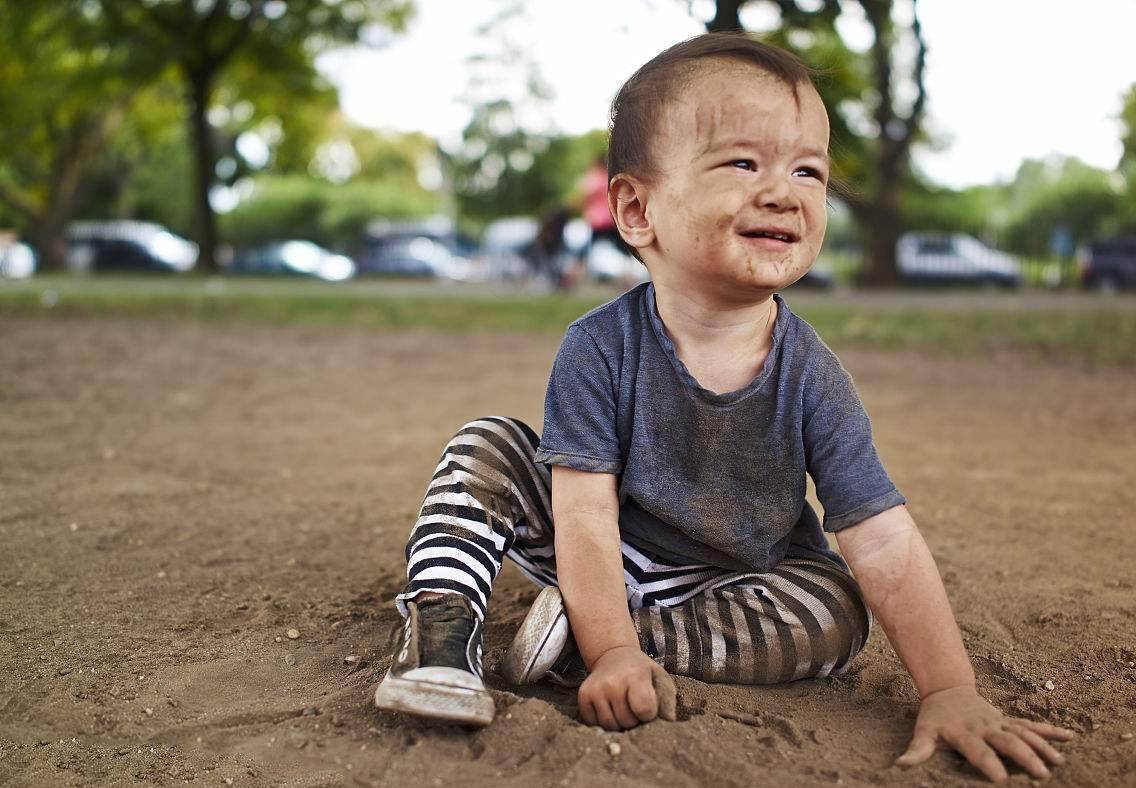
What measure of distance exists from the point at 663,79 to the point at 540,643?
1.01 metres

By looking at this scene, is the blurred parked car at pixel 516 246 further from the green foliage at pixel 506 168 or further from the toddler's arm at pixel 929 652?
the toddler's arm at pixel 929 652

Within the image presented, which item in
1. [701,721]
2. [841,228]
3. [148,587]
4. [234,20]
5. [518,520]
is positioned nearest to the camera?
[701,721]

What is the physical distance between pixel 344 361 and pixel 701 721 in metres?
5.82

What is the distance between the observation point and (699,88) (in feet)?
6.28

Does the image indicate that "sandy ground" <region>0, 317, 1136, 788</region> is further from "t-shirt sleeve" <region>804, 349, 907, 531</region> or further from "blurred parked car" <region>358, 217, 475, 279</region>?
"blurred parked car" <region>358, 217, 475, 279</region>

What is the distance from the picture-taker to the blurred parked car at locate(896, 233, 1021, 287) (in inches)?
819

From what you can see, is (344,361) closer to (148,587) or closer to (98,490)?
(98,490)

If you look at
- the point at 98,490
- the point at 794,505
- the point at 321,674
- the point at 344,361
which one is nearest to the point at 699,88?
the point at 794,505

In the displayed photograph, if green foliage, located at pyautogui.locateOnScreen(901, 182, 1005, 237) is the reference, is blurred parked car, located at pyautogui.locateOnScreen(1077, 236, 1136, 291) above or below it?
below

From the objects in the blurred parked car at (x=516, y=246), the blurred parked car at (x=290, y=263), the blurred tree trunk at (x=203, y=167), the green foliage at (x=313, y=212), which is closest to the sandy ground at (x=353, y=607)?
the blurred parked car at (x=516, y=246)

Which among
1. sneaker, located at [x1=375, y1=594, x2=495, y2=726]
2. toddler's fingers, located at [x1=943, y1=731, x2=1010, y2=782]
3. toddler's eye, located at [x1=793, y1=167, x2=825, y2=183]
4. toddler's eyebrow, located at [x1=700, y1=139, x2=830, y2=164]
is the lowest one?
toddler's fingers, located at [x1=943, y1=731, x2=1010, y2=782]

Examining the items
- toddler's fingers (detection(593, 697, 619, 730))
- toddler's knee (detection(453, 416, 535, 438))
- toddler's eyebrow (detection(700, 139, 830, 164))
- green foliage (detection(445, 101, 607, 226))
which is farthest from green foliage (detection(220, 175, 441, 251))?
toddler's fingers (detection(593, 697, 619, 730))

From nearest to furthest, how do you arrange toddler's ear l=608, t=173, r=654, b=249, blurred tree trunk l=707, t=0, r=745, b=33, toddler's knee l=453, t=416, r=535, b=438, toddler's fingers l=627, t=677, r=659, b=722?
1. toddler's fingers l=627, t=677, r=659, b=722
2. toddler's ear l=608, t=173, r=654, b=249
3. toddler's knee l=453, t=416, r=535, b=438
4. blurred tree trunk l=707, t=0, r=745, b=33

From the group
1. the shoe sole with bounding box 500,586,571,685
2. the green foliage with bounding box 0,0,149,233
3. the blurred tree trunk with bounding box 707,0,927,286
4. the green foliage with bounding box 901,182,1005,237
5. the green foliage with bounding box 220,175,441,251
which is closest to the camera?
the shoe sole with bounding box 500,586,571,685
